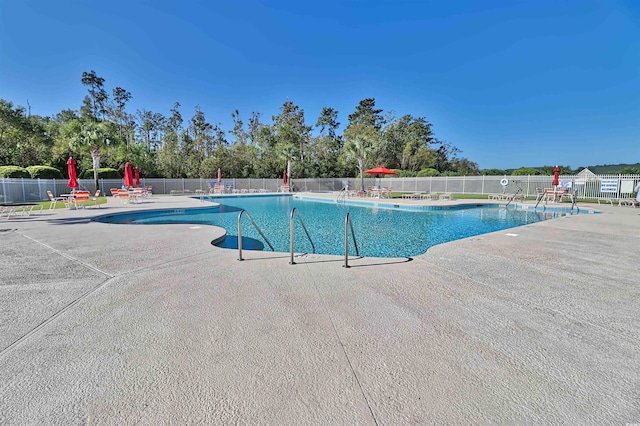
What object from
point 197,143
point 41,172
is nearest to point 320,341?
point 41,172

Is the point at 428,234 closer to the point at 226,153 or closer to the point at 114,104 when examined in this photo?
the point at 226,153

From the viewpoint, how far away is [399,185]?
28000 mm

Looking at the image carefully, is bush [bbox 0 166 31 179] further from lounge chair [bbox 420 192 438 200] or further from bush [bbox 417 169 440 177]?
bush [bbox 417 169 440 177]

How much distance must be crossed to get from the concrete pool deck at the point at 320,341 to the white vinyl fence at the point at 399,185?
15905 millimetres

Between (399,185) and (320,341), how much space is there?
2698 centimetres

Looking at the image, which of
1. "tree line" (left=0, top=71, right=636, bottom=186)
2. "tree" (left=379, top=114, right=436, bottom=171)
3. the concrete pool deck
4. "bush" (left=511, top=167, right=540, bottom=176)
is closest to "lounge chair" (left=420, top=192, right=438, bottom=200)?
"tree line" (left=0, top=71, right=636, bottom=186)

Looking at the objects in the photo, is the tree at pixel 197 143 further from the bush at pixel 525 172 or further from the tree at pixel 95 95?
the bush at pixel 525 172

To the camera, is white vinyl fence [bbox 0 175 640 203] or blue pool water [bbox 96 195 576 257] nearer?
blue pool water [bbox 96 195 576 257]

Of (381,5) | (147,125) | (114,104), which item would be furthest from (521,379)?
(114,104)

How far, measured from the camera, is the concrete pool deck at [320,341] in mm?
1624

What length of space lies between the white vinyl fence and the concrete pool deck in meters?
15.9

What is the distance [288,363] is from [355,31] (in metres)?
30.4

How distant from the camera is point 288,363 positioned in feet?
6.68

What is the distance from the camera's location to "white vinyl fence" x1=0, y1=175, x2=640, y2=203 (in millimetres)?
15805
